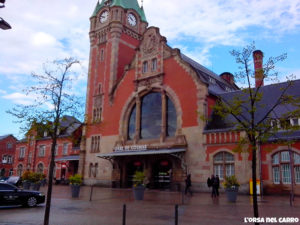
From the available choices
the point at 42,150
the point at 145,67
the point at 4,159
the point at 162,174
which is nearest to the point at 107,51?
the point at 145,67

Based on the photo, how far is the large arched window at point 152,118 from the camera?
112 ft

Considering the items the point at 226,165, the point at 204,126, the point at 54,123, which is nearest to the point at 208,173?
the point at 226,165

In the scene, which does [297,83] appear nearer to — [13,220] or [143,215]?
[143,215]

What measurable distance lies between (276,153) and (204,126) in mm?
7443

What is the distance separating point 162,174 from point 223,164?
7.72 meters

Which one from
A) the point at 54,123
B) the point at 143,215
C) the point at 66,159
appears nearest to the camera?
the point at 54,123

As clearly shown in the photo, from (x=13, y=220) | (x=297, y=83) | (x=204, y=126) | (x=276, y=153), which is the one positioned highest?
(x=297, y=83)

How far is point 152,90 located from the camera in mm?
36406

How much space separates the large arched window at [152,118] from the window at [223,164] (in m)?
6.35

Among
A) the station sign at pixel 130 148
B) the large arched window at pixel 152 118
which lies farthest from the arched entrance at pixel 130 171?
the large arched window at pixel 152 118

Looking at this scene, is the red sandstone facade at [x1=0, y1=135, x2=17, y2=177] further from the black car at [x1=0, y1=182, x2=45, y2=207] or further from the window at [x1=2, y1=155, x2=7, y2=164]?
the black car at [x1=0, y1=182, x2=45, y2=207]

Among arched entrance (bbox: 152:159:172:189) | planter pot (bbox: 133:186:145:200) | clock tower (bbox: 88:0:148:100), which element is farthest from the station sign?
planter pot (bbox: 133:186:145:200)

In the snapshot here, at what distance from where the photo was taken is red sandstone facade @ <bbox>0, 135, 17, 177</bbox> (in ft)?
235

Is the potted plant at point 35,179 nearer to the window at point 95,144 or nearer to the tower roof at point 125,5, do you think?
the window at point 95,144
